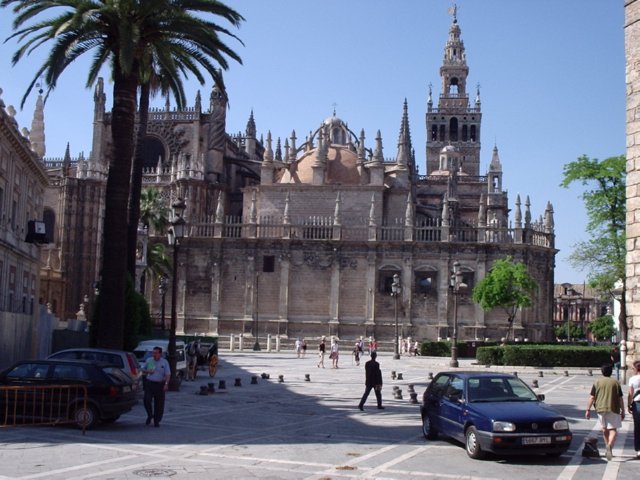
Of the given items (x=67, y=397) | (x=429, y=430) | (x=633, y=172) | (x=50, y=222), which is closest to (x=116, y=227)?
(x=67, y=397)

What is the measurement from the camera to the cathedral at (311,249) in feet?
173

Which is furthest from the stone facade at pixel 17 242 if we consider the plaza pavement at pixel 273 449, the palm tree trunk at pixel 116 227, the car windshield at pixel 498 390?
the car windshield at pixel 498 390

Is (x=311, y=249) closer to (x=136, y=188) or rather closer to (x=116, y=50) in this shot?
(x=136, y=188)

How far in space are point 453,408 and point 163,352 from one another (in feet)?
36.9

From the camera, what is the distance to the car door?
1192cm

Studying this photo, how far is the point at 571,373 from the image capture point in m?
32.6

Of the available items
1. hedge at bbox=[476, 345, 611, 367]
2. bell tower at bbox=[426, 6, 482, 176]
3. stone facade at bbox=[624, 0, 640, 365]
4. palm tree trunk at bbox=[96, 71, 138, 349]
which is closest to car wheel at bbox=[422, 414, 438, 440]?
stone facade at bbox=[624, 0, 640, 365]

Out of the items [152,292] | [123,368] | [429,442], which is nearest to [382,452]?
[429,442]

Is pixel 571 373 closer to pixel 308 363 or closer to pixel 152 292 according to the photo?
pixel 308 363

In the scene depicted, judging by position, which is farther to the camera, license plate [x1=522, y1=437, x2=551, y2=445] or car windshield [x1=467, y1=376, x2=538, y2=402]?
car windshield [x1=467, y1=376, x2=538, y2=402]

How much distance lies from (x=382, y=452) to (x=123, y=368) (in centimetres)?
598

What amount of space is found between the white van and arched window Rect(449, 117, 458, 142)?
2973 inches

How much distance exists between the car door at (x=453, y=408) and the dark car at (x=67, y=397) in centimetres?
556

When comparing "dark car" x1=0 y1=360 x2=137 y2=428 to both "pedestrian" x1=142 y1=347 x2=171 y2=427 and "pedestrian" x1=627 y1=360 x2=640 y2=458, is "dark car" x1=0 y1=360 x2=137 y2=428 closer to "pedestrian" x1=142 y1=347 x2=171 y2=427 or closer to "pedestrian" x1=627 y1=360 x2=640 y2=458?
"pedestrian" x1=142 y1=347 x2=171 y2=427
